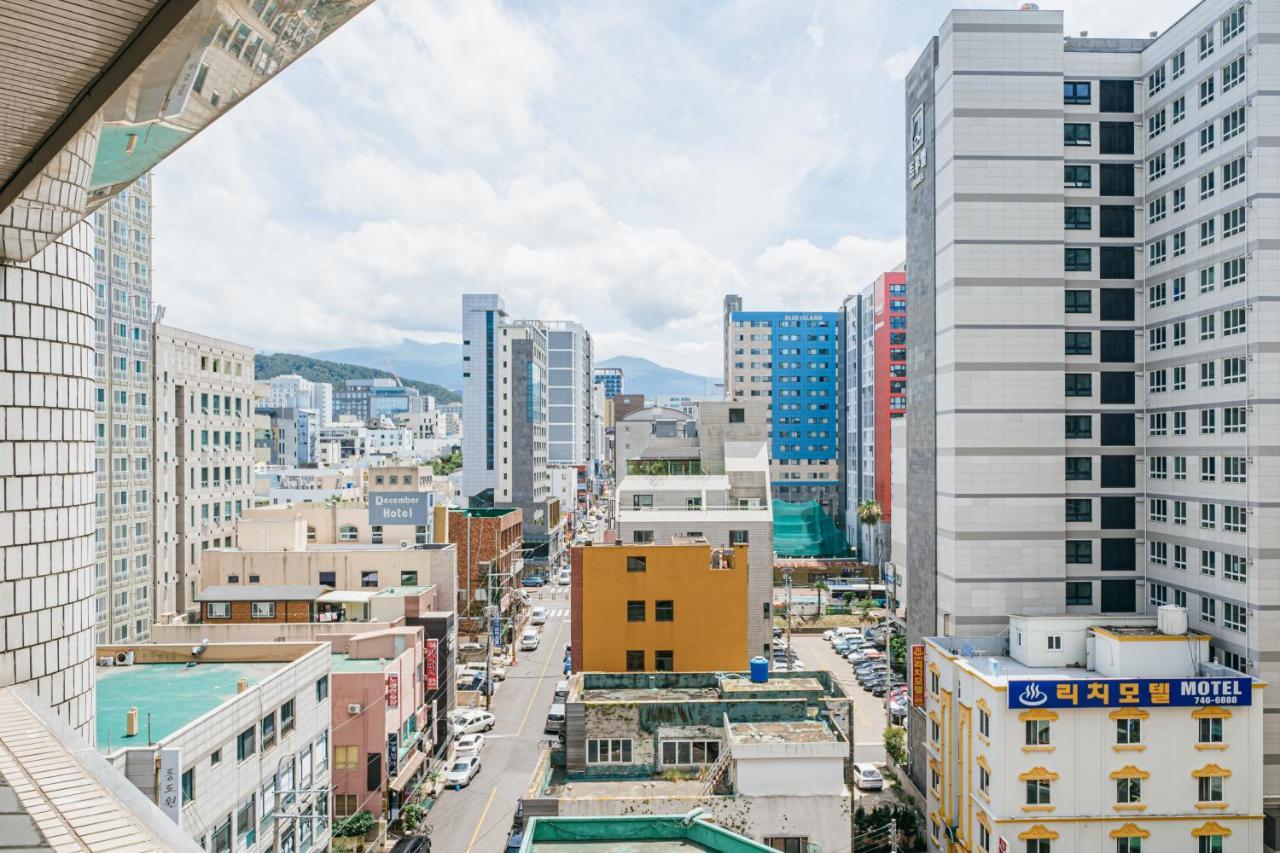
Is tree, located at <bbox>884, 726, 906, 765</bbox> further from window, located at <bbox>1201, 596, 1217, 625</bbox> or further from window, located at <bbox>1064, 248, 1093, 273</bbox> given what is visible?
window, located at <bbox>1064, 248, 1093, 273</bbox>

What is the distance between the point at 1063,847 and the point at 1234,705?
7.55 m

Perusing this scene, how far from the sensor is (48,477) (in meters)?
11.1

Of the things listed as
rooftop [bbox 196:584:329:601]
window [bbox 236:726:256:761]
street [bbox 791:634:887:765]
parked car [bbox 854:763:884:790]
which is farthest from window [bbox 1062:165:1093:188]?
rooftop [bbox 196:584:329:601]

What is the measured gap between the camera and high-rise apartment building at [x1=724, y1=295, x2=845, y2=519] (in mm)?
119062

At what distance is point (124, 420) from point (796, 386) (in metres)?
90.4

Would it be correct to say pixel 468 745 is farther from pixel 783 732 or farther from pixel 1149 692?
pixel 1149 692

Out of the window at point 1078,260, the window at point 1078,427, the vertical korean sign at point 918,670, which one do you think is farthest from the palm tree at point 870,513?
the window at point 1078,260

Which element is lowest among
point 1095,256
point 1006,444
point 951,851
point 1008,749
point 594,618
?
point 951,851

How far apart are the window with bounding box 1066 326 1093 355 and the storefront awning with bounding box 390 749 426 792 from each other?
1360 inches

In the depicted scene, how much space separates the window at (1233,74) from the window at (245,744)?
41.3 meters

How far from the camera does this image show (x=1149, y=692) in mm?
28438

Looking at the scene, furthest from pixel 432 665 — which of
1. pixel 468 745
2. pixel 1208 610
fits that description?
pixel 1208 610

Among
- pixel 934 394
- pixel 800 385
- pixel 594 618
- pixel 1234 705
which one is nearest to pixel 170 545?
pixel 594 618

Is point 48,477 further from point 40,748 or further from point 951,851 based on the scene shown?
point 951,851
